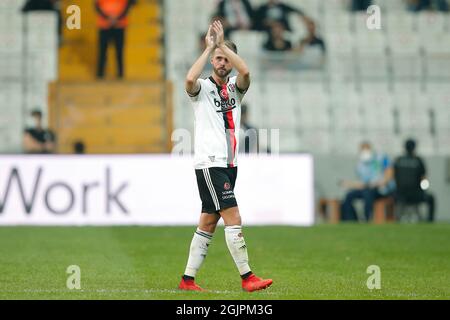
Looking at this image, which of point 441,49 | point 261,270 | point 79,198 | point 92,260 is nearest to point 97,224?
point 79,198

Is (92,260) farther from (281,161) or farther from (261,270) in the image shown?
(281,161)

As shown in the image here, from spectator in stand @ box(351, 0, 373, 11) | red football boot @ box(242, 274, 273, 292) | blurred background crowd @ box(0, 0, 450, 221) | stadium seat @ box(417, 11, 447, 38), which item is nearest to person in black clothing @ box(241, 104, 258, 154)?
blurred background crowd @ box(0, 0, 450, 221)

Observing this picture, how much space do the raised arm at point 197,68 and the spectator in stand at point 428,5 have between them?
2118cm

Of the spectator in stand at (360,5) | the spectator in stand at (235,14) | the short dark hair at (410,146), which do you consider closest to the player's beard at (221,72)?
the short dark hair at (410,146)

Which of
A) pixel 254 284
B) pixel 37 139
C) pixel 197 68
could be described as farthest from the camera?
pixel 37 139

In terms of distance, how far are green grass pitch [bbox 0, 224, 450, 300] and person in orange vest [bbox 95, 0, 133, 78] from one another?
820cm

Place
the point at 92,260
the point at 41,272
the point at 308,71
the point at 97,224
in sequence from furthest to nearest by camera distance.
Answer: the point at 308,71
the point at 97,224
the point at 92,260
the point at 41,272

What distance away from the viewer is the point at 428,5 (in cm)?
3038

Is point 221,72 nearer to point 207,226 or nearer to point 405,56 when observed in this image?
point 207,226

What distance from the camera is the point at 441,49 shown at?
29.9 meters

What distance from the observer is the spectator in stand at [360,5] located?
98.3 feet

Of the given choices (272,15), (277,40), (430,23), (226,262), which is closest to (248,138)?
(277,40)

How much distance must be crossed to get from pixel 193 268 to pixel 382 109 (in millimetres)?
19237

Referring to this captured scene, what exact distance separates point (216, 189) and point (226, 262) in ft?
12.0
